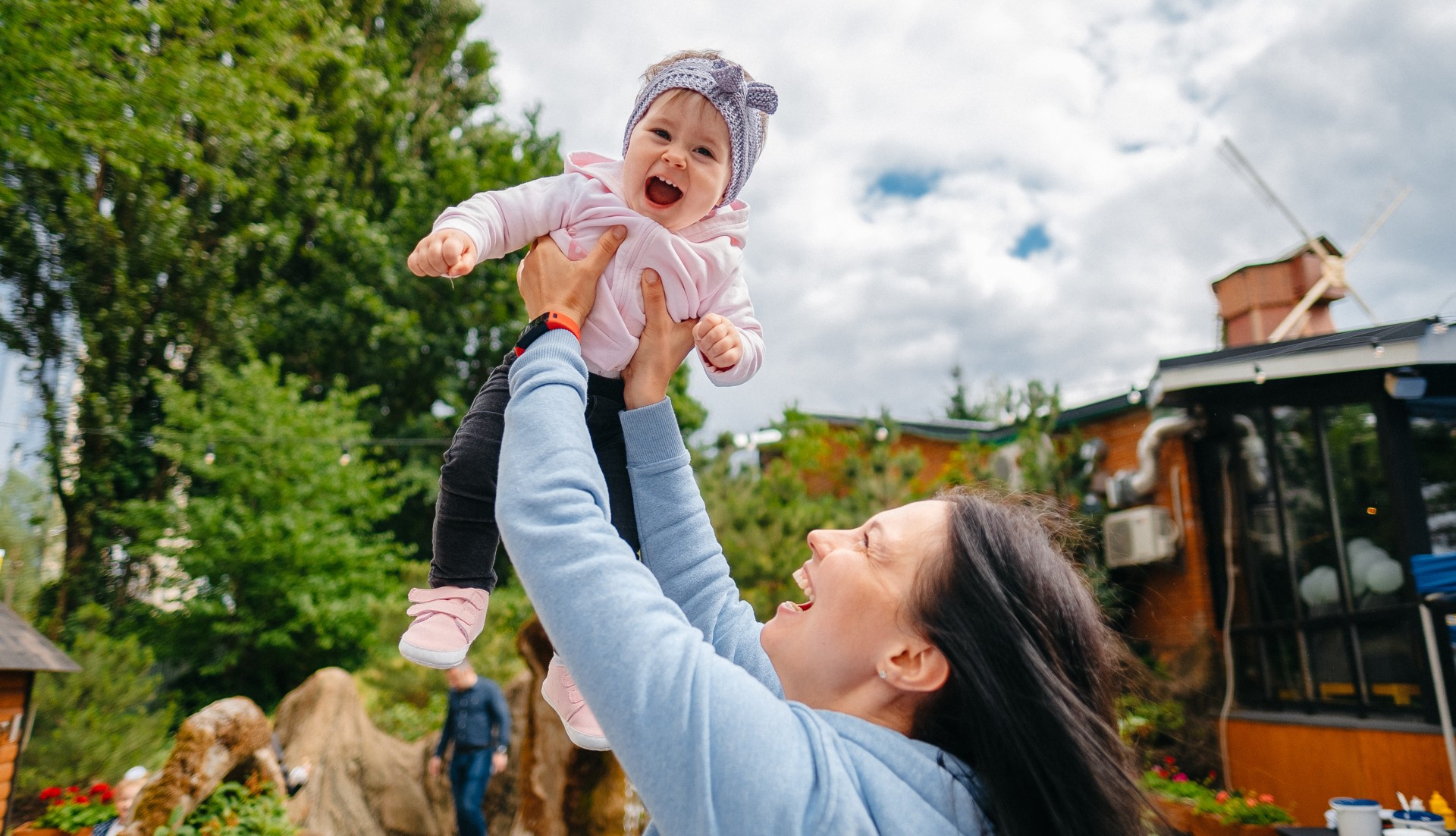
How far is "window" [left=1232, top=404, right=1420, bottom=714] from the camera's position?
6.14 metres

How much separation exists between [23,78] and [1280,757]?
11535mm

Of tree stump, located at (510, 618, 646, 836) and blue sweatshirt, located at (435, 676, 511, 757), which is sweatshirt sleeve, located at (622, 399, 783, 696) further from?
blue sweatshirt, located at (435, 676, 511, 757)

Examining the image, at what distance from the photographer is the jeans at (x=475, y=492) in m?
1.25

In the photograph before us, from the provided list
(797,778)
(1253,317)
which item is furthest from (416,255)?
(1253,317)

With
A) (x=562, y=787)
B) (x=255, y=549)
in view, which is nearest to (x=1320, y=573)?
(x=562, y=787)

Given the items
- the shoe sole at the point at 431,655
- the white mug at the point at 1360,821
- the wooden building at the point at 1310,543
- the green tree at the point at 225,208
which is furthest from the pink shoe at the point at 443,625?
the green tree at the point at 225,208

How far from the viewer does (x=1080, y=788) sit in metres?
1.02

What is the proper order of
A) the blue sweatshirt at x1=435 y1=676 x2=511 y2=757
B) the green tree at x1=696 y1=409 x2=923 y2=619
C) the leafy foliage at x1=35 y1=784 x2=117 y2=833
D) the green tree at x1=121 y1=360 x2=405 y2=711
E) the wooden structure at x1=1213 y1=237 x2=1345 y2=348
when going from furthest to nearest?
the green tree at x1=121 y1=360 x2=405 y2=711
the wooden structure at x1=1213 y1=237 x2=1345 y2=348
the green tree at x1=696 y1=409 x2=923 y2=619
the leafy foliage at x1=35 y1=784 x2=117 y2=833
the blue sweatshirt at x1=435 y1=676 x2=511 y2=757

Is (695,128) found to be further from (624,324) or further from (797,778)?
(797,778)

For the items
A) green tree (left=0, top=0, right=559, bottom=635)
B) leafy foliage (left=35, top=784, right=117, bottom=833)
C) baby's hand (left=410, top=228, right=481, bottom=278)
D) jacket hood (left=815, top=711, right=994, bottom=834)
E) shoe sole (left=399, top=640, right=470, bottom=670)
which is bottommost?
leafy foliage (left=35, top=784, right=117, bottom=833)

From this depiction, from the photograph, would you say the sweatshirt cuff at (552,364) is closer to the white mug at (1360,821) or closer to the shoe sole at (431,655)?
the shoe sole at (431,655)

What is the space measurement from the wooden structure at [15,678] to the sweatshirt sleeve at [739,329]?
20.0 ft

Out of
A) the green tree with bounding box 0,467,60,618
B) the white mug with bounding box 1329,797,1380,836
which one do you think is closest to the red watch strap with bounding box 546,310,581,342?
the white mug with bounding box 1329,797,1380,836

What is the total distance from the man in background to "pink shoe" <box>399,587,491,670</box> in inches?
213
